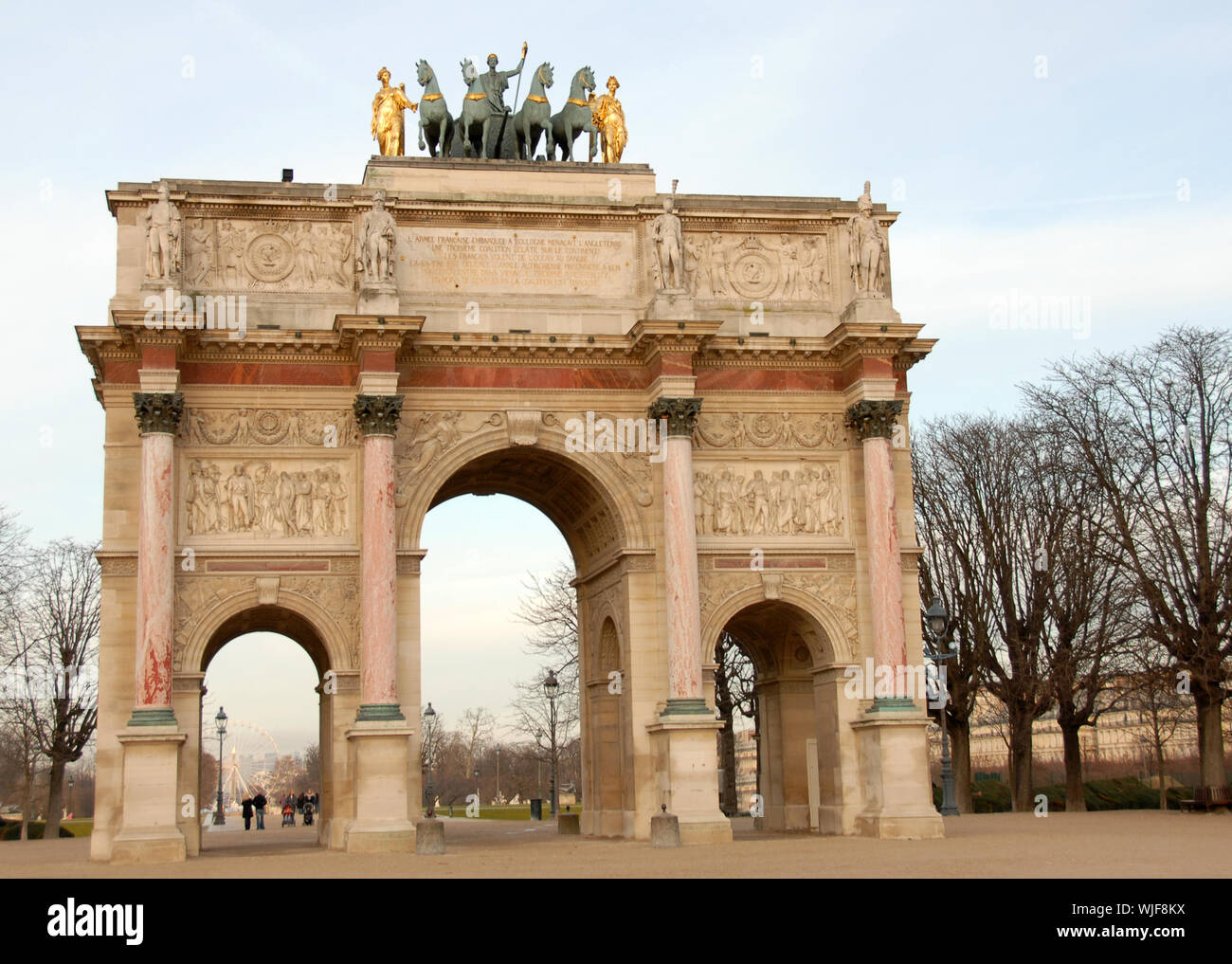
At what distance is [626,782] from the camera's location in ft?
105

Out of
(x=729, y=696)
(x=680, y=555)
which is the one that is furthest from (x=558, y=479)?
(x=729, y=696)

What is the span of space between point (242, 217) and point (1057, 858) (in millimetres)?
20629

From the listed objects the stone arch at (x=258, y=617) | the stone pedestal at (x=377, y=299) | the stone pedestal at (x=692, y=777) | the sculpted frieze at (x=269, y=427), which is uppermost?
the stone pedestal at (x=377, y=299)

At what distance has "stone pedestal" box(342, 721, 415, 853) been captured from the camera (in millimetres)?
28469

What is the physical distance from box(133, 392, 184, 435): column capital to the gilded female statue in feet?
36.8

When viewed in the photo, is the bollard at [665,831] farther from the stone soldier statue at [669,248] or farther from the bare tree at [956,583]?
the bare tree at [956,583]

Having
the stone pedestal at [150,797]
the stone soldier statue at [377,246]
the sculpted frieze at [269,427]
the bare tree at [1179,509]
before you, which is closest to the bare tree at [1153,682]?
the bare tree at [1179,509]

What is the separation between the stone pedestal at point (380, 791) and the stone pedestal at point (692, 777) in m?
5.07

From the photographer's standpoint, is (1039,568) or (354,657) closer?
(354,657)

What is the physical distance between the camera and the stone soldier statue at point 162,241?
3066 cm

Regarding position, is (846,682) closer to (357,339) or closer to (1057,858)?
(1057,858)

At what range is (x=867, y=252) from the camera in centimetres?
3303

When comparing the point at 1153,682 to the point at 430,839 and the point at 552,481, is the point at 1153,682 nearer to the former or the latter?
the point at 552,481
